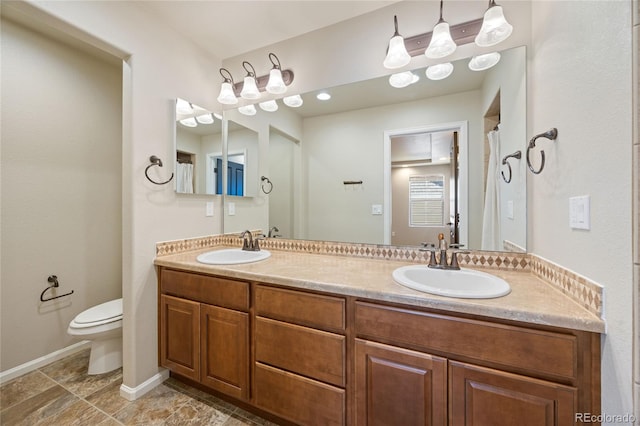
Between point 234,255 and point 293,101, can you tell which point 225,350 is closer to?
point 234,255

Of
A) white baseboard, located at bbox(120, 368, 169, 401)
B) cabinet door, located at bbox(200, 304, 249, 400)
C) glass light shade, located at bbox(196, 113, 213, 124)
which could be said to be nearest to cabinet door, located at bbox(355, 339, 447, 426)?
cabinet door, located at bbox(200, 304, 249, 400)

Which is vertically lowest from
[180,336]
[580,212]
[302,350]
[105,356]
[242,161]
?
[105,356]

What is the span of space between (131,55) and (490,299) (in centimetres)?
239

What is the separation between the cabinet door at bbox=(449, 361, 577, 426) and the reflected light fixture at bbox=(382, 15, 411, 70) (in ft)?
5.30

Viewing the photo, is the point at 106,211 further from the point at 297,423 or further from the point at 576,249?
the point at 576,249

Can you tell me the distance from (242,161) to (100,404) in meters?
1.94

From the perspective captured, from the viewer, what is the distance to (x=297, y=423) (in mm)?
1250

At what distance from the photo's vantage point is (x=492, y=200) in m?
1.47

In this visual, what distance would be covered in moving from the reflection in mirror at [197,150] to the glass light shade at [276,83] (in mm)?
598

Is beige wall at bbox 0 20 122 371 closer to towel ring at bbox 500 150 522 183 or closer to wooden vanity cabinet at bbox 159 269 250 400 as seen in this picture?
wooden vanity cabinet at bbox 159 269 250 400

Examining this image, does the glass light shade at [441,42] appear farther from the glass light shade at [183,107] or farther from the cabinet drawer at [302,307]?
the glass light shade at [183,107]

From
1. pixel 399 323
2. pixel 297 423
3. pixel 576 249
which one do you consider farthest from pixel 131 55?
pixel 576 249

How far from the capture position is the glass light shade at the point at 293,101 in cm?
193

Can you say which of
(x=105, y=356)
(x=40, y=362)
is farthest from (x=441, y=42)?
(x=40, y=362)
